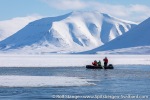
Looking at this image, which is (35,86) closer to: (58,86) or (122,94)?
(58,86)

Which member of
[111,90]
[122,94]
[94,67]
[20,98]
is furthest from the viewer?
[94,67]

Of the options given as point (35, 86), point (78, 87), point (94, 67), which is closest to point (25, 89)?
point (35, 86)

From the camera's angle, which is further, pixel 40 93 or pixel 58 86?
pixel 58 86

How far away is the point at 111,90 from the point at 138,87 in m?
2.88

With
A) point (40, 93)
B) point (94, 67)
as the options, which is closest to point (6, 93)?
A: point (40, 93)

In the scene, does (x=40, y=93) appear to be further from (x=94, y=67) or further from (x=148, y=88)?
(x=94, y=67)

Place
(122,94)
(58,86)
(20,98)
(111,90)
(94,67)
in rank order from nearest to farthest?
(20,98)
(122,94)
(111,90)
(58,86)
(94,67)

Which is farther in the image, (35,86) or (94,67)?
(94,67)

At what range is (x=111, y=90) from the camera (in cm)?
3197

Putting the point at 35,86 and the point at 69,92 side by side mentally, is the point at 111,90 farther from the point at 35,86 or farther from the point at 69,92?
the point at 35,86

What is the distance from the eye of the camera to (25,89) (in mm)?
32438

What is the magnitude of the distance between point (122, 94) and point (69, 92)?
3547 mm

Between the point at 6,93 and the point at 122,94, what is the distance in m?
7.51

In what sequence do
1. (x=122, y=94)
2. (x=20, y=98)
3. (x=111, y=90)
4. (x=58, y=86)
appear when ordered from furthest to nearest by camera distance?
(x=58, y=86), (x=111, y=90), (x=122, y=94), (x=20, y=98)
